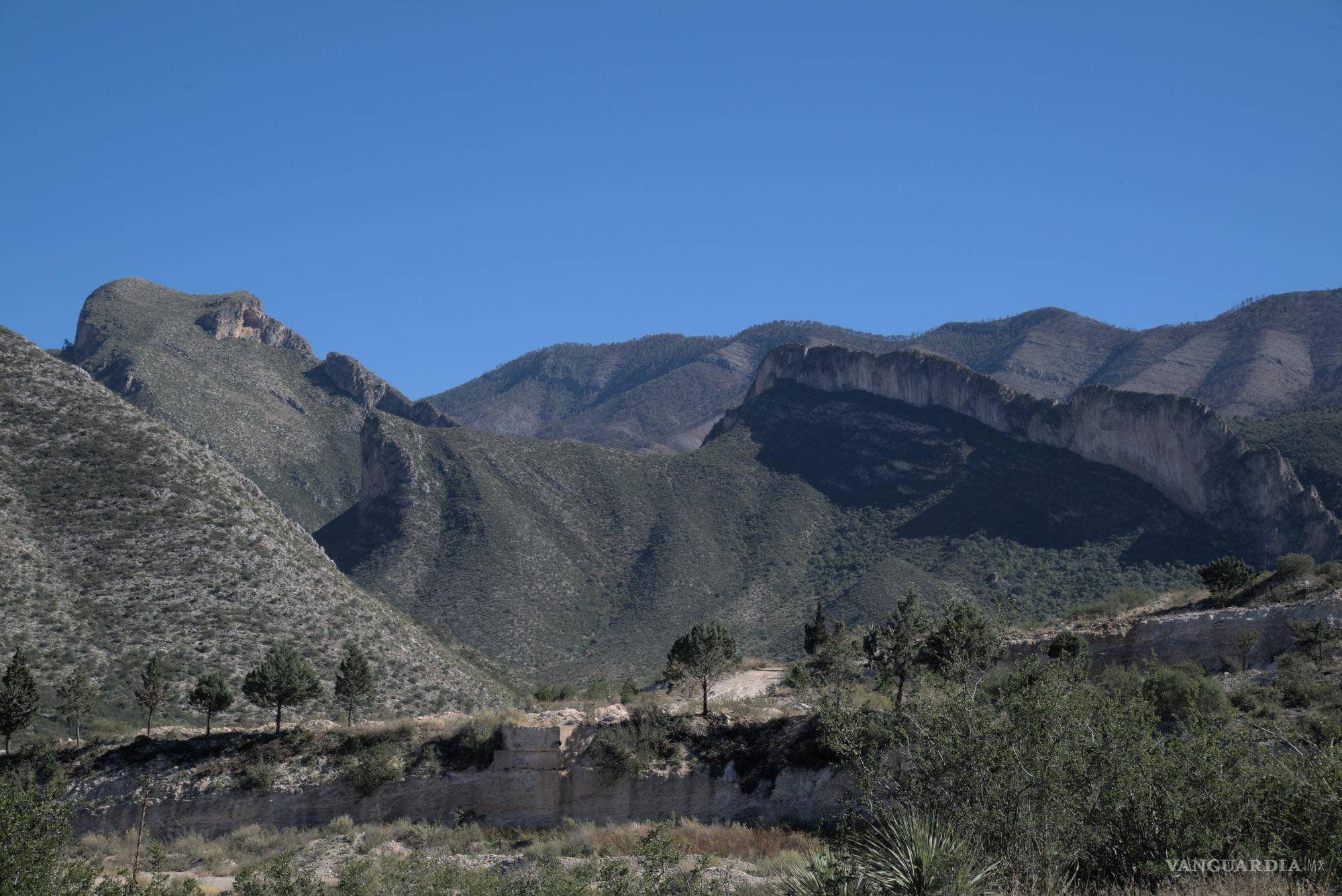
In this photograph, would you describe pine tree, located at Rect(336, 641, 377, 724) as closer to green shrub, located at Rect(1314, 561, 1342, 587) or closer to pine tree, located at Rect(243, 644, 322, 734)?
pine tree, located at Rect(243, 644, 322, 734)

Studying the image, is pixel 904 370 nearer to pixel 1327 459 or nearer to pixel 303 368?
pixel 1327 459

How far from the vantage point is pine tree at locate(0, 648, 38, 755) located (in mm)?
31594

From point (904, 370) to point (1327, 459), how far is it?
42723mm

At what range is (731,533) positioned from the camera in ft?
292

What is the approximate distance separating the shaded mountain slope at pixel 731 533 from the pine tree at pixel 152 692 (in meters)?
30.2

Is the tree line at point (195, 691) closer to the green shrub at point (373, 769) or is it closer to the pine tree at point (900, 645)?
the green shrub at point (373, 769)

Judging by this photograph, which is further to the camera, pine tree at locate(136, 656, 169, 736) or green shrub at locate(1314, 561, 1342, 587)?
green shrub at locate(1314, 561, 1342, 587)

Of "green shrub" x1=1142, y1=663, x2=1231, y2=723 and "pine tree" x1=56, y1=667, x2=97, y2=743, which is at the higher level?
"pine tree" x1=56, y1=667, x2=97, y2=743

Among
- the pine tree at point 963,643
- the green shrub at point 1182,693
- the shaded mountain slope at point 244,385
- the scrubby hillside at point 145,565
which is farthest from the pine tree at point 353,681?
the shaded mountain slope at point 244,385

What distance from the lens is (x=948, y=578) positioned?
7444 centimetres

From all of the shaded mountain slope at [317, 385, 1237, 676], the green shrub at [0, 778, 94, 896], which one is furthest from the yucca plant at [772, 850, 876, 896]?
the shaded mountain slope at [317, 385, 1237, 676]

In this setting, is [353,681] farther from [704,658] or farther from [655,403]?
[655,403]

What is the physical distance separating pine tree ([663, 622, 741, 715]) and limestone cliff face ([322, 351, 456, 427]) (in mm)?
100800

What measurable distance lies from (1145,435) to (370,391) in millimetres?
97707
